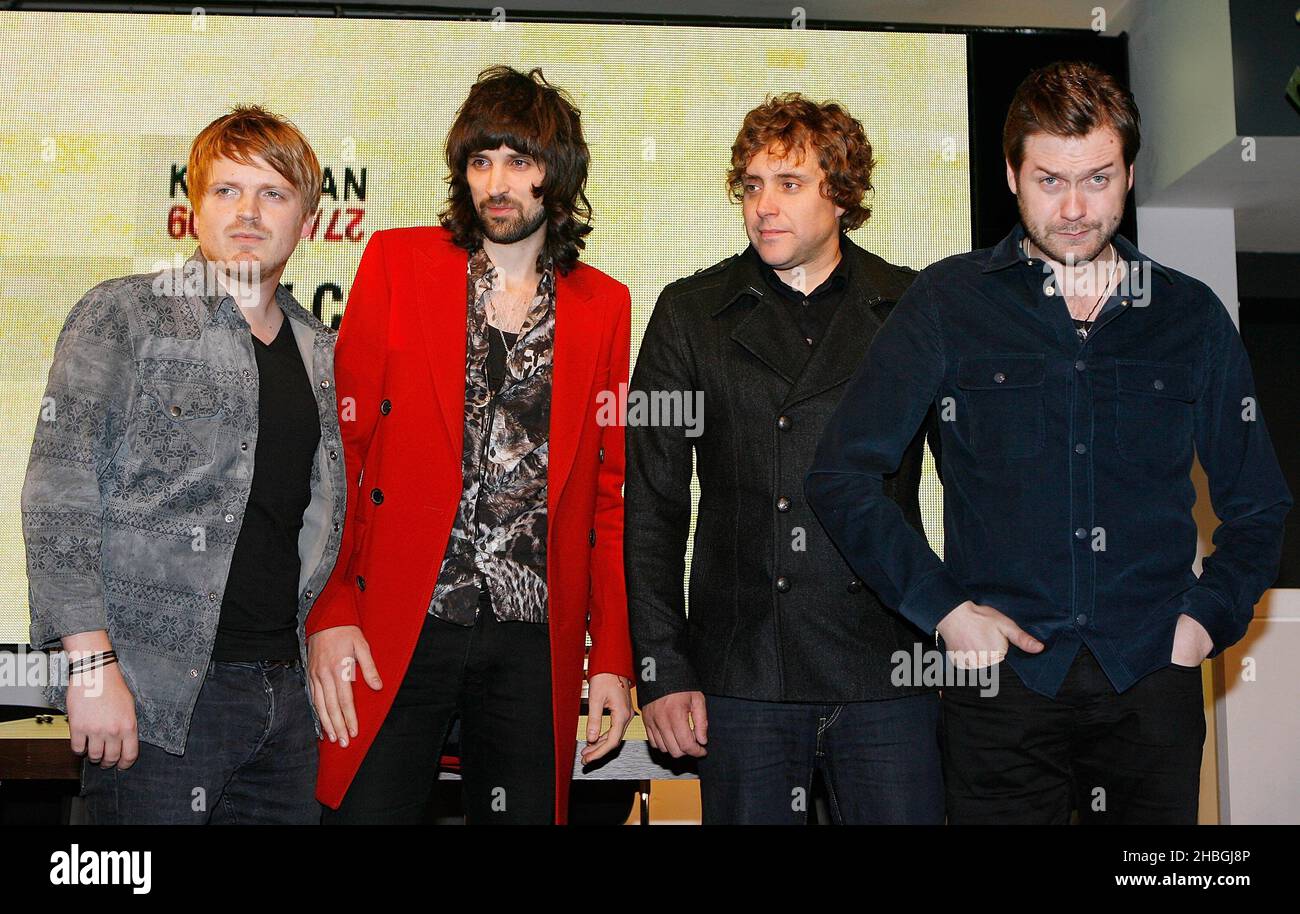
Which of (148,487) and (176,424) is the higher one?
(176,424)

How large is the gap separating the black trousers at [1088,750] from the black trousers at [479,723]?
2.42 ft

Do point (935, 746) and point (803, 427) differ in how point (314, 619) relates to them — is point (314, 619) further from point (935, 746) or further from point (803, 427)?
point (935, 746)

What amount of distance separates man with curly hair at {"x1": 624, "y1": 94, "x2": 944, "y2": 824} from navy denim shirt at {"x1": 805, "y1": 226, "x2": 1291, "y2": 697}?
0.16 meters

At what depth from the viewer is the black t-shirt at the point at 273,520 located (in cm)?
211

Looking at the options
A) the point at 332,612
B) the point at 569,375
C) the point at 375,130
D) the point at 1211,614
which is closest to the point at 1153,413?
the point at 1211,614

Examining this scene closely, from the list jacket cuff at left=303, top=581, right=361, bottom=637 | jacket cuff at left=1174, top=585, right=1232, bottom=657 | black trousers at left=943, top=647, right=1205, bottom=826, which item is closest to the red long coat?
jacket cuff at left=303, top=581, right=361, bottom=637

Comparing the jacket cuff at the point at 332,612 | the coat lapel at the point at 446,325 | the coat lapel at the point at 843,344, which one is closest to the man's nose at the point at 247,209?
the coat lapel at the point at 446,325

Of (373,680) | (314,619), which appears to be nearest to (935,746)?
(373,680)

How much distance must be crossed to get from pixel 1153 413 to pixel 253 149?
172 cm

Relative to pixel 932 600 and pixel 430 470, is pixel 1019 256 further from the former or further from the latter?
pixel 430 470

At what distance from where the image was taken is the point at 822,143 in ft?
7.78
